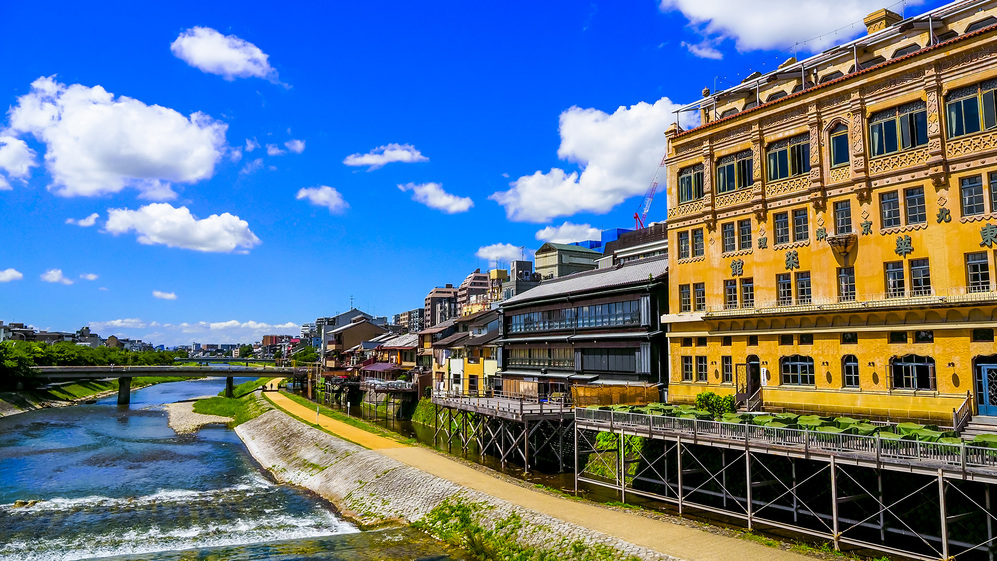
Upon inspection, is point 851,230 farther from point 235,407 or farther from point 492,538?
point 235,407

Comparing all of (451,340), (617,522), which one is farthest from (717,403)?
(451,340)

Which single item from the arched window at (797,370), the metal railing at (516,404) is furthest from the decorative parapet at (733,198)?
the metal railing at (516,404)

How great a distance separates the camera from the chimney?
39750 mm

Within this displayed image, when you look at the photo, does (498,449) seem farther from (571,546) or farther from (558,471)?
(571,546)

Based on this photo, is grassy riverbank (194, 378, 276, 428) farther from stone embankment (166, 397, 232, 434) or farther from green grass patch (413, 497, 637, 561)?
green grass patch (413, 497, 637, 561)

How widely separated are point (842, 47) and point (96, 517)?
172 ft

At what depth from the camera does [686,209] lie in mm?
46125

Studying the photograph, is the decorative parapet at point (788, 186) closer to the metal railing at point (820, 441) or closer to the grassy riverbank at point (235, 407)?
the metal railing at point (820, 441)

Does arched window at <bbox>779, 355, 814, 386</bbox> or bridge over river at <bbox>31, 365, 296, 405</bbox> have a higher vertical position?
arched window at <bbox>779, 355, 814, 386</bbox>

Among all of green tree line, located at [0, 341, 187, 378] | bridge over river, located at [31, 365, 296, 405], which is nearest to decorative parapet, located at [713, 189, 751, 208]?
bridge over river, located at [31, 365, 296, 405]

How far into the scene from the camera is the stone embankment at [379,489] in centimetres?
2378

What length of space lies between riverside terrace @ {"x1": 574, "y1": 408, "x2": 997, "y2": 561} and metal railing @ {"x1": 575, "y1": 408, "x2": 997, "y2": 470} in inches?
1.4

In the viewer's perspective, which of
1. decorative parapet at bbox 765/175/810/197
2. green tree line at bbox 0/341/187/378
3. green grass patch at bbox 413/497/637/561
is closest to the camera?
green grass patch at bbox 413/497/637/561

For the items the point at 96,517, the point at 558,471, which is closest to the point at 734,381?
the point at 558,471
